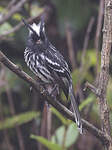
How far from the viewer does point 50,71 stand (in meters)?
3.41

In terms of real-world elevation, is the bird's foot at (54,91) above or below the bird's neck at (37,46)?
below

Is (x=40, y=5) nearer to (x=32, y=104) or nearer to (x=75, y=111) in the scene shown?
(x=32, y=104)

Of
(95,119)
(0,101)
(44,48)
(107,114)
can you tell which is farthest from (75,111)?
(0,101)

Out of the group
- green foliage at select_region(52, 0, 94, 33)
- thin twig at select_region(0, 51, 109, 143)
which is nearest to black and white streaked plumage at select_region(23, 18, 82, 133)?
thin twig at select_region(0, 51, 109, 143)

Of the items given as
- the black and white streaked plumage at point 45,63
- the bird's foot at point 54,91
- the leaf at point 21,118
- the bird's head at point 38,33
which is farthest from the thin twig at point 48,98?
the leaf at point 21,118

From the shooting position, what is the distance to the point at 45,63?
11.3ft

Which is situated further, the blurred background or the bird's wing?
the blurred background

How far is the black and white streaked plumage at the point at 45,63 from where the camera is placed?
337 centimetres

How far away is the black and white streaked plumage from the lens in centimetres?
337

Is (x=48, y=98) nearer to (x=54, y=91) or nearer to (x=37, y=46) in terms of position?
(x=54, y=91)

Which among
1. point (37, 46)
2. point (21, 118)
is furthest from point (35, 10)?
point (37, 46)

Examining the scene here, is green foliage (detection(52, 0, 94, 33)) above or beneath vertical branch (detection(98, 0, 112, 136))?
beneath

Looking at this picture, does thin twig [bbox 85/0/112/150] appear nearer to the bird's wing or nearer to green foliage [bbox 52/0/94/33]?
the bird's wing

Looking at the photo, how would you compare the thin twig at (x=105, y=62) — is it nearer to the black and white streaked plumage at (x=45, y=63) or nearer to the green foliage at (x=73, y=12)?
the black and white streaked plumage at (x=45, y=63)
